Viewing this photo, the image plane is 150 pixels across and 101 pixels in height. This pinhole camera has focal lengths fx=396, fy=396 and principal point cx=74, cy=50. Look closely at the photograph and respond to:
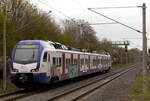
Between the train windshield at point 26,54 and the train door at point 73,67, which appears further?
the train door at point 73,67

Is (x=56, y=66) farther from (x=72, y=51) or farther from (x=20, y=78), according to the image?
(x=72, y=51)

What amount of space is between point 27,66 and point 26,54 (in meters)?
1.04

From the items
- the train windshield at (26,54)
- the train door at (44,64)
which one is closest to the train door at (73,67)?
the train door at (44,64)

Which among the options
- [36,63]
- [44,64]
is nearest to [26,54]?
[36,63]

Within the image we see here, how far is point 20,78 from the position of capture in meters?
25.5

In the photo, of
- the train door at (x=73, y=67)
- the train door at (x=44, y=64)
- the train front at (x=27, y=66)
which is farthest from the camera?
the train door at (x=73, y=67)

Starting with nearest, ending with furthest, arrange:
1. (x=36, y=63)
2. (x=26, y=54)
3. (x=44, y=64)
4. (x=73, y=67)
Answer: (x=36, y=63)
(x=44, y=64)
(x=26, y=54)
(x=73, y=67)

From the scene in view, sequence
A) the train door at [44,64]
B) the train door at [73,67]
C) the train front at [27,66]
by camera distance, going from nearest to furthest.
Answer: the train front at [27,66]
the train door at [44,64]
the train door at [73,67]

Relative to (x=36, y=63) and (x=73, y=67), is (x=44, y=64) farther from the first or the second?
(x=73, y=67)

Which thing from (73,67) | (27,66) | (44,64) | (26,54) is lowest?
(73,67)

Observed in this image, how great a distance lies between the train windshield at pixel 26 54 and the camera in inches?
1010

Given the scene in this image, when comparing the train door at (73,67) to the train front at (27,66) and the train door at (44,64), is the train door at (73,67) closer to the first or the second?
the train door at (44,64)

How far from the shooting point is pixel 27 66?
83.5 ft

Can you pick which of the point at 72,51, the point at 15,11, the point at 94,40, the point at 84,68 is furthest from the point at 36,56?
the point at 94,40
